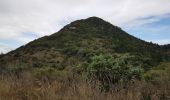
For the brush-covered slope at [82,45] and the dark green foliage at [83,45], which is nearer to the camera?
the dark green foliage at [83,45]

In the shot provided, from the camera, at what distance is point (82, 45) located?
58688 millimetres

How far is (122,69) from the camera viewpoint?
13.6 metres

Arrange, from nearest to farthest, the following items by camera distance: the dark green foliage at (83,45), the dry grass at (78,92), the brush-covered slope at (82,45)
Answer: the dry grass at (78,92) < the dark green foliage at (83,45) < the brush-covered slope at (82,45)

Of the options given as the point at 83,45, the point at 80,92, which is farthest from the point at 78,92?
the point at 83,45

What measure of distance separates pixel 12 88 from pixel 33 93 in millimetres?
731

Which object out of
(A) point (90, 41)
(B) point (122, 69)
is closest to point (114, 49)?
(A) point (90, 41)

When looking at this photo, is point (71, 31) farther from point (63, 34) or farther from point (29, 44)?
point (29, 44)

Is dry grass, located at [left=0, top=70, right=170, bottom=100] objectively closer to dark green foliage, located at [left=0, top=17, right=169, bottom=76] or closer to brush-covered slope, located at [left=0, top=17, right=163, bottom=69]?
dark green foliage, located at [left=0, top=17, right=169, bottom=76]

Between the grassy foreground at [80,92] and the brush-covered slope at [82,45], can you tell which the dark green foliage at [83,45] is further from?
the grassy foreground at [80,92]

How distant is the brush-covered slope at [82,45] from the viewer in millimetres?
49594

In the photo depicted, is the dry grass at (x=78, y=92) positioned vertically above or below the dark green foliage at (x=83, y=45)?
below

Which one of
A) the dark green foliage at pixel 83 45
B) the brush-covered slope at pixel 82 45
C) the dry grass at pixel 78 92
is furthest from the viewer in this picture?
the brush-covered slope at pixel 82 45

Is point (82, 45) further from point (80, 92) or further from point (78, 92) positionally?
point (80, 92)

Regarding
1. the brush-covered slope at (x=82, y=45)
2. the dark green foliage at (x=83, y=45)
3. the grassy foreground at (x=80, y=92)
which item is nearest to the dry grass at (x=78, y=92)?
the grassy foreground at (x=80, y=92)
